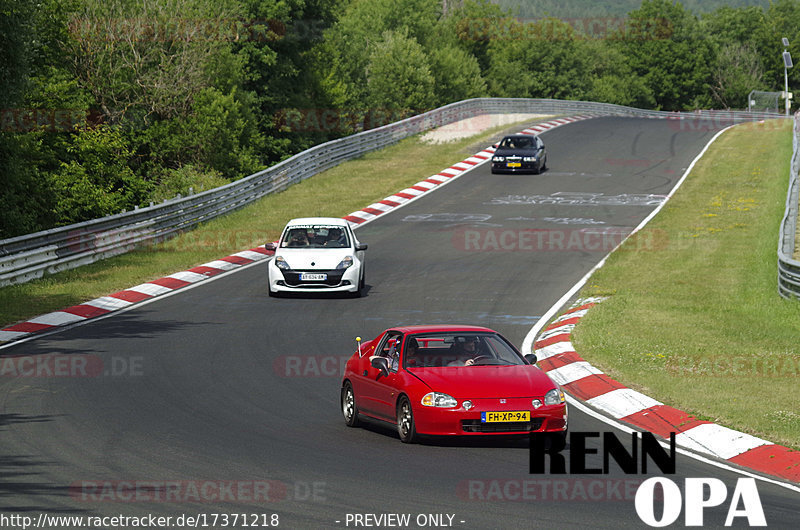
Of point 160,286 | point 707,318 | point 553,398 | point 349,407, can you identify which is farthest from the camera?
point 160,286

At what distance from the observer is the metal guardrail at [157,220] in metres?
24.9

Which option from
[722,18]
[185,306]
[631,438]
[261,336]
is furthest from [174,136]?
[722,18]

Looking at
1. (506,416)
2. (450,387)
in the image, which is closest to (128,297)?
(450,387)

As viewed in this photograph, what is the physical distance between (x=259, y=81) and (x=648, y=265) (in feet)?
124

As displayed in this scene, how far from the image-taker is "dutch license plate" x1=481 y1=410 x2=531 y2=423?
10.7m

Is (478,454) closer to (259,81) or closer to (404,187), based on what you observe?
(404,187)

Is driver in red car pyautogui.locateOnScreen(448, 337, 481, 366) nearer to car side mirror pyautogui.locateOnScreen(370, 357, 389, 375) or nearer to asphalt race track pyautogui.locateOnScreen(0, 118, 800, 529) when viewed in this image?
car side mirror pyautogui.locateOnScreen(370, 357, 389, 375)

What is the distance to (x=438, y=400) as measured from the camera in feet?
35.5

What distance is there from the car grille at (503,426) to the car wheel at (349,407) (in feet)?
5.63

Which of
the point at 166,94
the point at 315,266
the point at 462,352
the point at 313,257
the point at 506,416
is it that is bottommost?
the point at 315,266

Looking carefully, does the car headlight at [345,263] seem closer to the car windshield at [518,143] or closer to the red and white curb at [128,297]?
the red and white curb at [128,297]

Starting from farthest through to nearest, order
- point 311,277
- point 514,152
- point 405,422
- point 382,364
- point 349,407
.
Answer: point 514,152 < point 311,277 < point 349,407 < point 382,364 < point 405,422

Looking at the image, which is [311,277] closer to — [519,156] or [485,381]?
[485,381]

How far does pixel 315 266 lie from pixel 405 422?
39.5 ft
